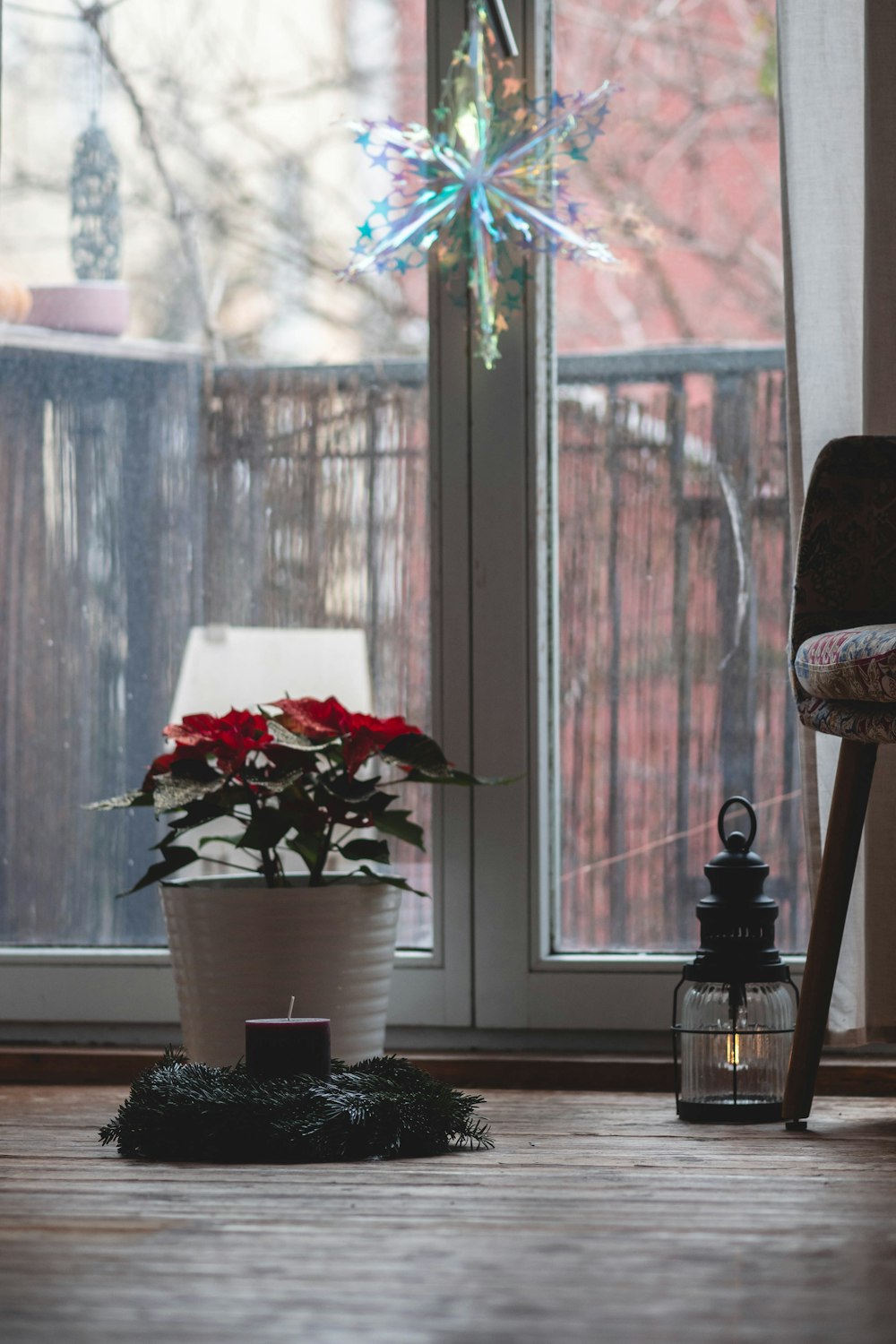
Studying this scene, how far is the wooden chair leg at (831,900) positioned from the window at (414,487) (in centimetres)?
48

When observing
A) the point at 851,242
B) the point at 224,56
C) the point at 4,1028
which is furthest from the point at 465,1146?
the point at 224,56

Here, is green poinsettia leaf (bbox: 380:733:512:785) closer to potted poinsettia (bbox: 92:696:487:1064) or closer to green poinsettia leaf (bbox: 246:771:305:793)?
potted poinsettia (bbox: 92:696:487:1064)

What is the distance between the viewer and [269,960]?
1727 mm

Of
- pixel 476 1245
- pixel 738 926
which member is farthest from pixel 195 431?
pixel 476 1245

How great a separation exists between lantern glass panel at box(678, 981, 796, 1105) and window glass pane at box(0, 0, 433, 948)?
64cm

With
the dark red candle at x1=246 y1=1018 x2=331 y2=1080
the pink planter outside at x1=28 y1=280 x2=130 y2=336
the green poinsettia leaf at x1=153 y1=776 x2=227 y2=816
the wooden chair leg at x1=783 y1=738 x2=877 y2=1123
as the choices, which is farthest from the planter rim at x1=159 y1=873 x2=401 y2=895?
the pink planter outside at x1=28 y1=280 x2=130 y2=336

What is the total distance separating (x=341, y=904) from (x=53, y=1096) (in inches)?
19.0

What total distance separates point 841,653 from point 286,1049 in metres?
0.66

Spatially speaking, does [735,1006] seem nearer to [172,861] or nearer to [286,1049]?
[286,1049]

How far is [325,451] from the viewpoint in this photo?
215cm

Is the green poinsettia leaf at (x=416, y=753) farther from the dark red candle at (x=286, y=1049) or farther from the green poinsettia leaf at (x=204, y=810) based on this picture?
the dark red candle at (x=286, y=1049)

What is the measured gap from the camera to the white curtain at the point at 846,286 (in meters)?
1.83

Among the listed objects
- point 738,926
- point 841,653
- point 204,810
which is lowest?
point 738,926

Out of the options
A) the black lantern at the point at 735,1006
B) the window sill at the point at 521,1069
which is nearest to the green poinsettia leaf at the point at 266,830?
the window sill at the point at 521,1069
